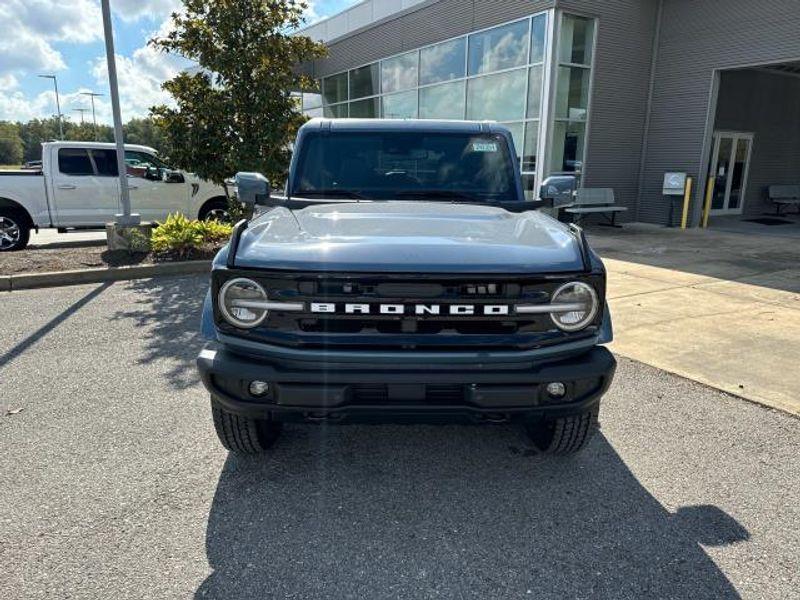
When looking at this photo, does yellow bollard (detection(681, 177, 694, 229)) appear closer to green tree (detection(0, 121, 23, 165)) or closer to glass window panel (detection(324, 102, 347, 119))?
glass window panel (detection(324, 102, 347, 119))

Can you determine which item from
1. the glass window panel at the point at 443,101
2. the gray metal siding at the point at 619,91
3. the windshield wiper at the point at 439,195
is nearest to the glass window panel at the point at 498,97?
the glass window panel at the point at 443,101

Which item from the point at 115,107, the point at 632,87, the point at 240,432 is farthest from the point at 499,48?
the point at 240,432

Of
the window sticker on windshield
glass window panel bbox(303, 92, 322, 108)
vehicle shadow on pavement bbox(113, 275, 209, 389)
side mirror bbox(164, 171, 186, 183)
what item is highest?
glass window panel bbox(303, 92, 322, 108)

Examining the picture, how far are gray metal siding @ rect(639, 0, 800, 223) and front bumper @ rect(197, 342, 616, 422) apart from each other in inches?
530

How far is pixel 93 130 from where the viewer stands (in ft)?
261

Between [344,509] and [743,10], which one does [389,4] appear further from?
[344,509]

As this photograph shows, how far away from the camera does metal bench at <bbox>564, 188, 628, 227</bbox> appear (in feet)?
45.4

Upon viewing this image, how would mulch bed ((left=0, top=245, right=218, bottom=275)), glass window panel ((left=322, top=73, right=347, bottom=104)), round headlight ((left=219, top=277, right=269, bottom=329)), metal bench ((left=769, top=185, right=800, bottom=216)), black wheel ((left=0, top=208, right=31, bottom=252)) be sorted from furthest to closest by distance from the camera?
glass window panel ((left=322, top=73, right=347, bottom=104)) → metal bench ((left=769, top=185, right=800, bottom=216)) → black wheel ((left=0, top=208, right=31, bottom=252)) → mulch bed ((left=0, top=245, right=218, bottom=275)) → round headlight ((left=219, top=277, right=269, bottom=329))

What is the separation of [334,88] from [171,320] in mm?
19107

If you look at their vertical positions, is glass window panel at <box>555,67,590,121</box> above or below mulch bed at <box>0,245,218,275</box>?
above

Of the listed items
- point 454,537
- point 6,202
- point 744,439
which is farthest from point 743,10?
point 6,202

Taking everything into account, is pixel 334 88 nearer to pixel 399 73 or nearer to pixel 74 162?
pixel 399 73

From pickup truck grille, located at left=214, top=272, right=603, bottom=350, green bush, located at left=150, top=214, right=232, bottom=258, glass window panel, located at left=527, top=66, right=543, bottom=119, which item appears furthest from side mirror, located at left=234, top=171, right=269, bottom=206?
glass window panel, located at left=527, top=66, right=543, bottom=119

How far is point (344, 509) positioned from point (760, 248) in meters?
11.6
